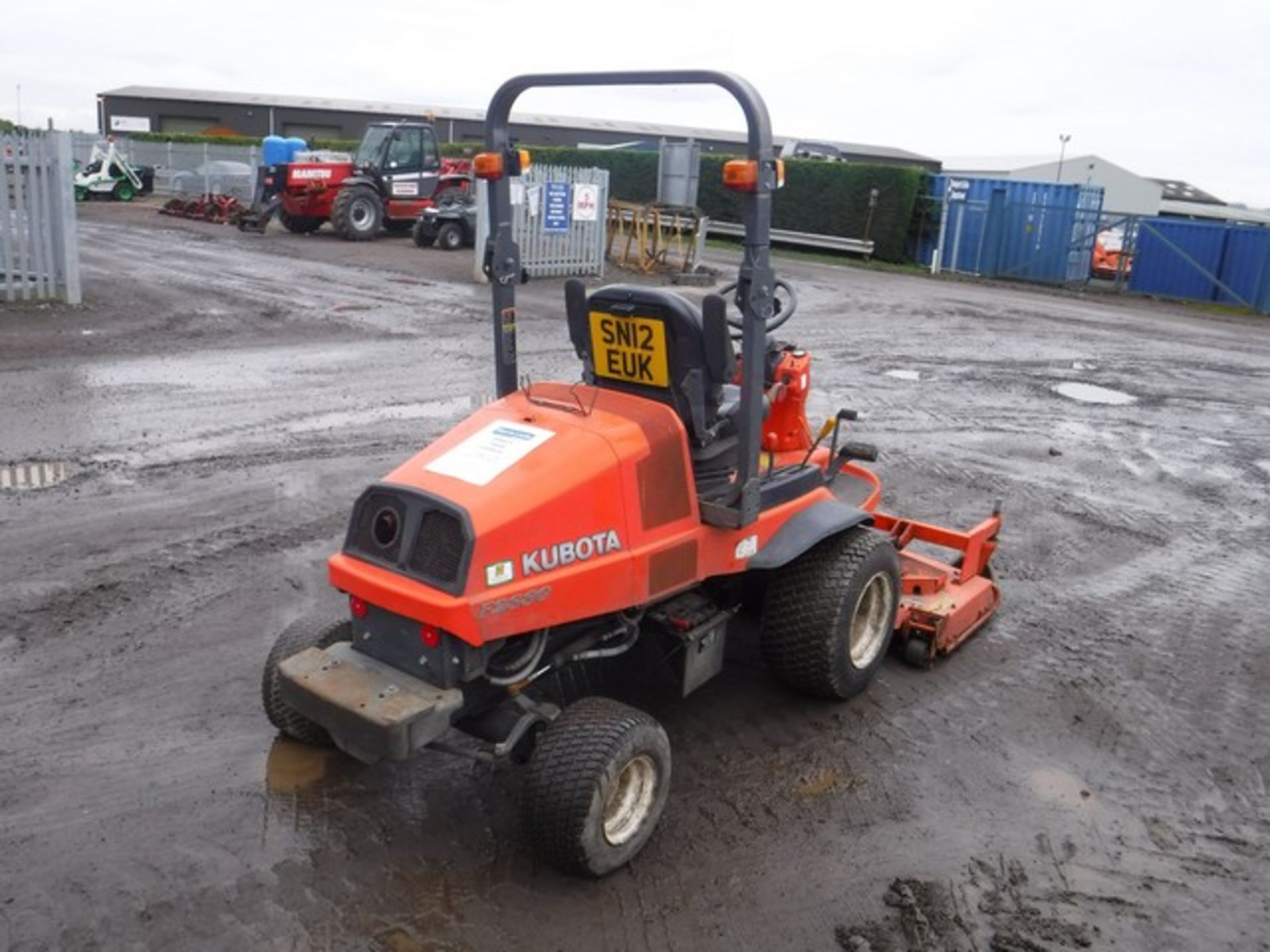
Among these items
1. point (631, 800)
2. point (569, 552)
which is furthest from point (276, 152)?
point (631, 800)

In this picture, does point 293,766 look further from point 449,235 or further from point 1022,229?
point 1022,229

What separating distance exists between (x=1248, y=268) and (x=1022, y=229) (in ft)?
15.0

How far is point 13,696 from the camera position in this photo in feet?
14.4

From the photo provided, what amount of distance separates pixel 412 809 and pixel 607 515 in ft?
4.02

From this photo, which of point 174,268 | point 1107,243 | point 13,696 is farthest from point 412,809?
point 1107,243

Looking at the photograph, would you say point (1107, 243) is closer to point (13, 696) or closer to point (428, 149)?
point (428, 149)

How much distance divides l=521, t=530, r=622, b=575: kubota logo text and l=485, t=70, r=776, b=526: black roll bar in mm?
554

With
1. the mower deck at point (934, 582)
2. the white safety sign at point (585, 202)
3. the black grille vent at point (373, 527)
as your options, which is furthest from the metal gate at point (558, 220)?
the black grille vent at point (373, 527)

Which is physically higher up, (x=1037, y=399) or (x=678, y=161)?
(x=678, y=161)

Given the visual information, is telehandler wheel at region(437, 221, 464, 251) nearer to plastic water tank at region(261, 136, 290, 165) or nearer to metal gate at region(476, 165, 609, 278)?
metal gate at region(476, 165, 609, 278)

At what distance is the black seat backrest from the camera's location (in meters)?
3.91

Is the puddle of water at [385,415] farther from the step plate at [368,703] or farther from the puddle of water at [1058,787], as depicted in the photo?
the puddle of water at [1058,787]

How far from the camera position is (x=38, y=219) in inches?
494

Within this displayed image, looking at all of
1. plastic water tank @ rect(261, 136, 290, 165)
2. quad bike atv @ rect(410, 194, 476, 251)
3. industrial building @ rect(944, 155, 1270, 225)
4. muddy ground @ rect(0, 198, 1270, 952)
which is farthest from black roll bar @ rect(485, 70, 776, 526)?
industrial building @ rect(944, 155, 1270, 225)
